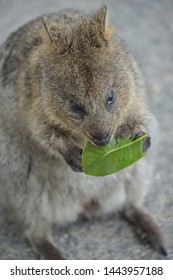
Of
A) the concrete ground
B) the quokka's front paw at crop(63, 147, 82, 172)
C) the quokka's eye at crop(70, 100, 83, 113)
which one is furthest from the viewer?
the concrete ground

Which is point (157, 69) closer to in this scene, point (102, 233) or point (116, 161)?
point (102, 233)

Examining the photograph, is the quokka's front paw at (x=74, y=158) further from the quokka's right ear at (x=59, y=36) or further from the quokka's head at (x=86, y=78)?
the quokka's right ear at (x=59, y=36)

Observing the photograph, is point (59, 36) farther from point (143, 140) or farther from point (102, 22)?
point (143, 140)

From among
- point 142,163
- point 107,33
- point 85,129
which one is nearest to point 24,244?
point 142,163

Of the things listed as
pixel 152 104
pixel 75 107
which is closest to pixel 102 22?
pixel 75 107

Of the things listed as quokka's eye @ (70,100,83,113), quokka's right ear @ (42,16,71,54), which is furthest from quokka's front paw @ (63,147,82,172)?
quokka's right ear @ (42,16,71,54)

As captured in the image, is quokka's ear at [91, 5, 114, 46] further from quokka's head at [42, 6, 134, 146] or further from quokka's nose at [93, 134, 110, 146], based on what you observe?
quokka's nose at [93, 134, 110, 146]
